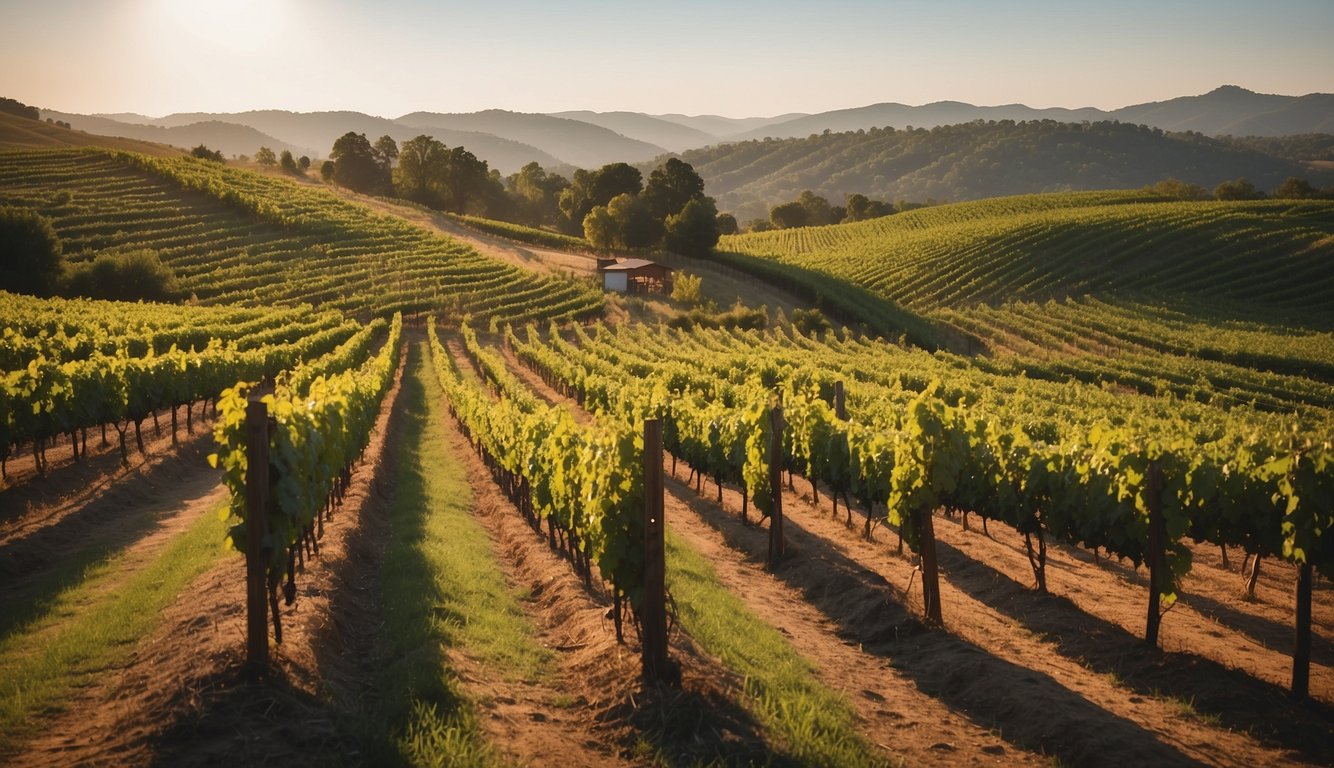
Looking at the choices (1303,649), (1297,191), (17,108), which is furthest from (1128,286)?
(17,108)

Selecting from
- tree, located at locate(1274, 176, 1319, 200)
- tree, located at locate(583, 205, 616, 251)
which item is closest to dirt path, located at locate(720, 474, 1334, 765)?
tree, located at locate(583, 205, 616, 251)


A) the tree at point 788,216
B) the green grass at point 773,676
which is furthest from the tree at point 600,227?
the green grass at point 773,676

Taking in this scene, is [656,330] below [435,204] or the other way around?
below

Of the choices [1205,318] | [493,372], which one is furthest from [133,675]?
[1205,318]

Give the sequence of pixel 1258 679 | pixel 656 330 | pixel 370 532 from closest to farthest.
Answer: pixel 1258 679 < pixel 370 532 < pixel 656 330

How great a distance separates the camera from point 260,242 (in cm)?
7381

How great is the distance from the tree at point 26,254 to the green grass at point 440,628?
50.7 m

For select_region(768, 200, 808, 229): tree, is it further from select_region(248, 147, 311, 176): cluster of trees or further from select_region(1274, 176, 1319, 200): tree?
select_region(248, 147, 311, 176): cluster of trees

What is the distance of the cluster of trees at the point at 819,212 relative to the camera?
139m

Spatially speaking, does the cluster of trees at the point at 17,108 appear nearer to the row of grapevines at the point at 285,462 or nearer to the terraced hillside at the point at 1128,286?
the terraced hillside at the point at 1128,286

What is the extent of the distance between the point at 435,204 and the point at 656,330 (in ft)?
223

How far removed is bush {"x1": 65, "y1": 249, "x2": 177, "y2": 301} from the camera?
5566 cm

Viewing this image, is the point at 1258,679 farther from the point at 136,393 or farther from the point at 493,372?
the point at 493,372

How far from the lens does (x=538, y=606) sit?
1062cm
